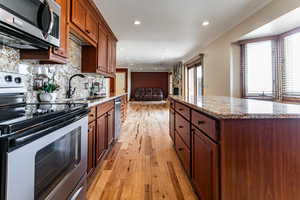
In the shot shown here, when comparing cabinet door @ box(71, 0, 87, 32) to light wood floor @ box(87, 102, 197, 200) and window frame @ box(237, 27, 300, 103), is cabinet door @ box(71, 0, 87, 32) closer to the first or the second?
light wood floor @ box(87, 102, 197, 200)

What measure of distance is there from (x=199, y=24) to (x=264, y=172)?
11.0ft

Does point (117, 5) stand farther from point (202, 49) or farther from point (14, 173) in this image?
point (202, 49)

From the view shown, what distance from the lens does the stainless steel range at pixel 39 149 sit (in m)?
0.69

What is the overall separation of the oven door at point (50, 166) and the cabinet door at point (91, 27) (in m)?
1.60

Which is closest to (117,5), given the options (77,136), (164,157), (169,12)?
(169,12)

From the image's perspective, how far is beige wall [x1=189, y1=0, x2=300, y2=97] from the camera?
273 cm

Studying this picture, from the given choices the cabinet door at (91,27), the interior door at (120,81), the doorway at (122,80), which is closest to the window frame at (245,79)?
the cabinet door at (91,27)

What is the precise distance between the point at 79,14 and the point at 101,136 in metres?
1.56

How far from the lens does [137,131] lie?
14.8ft

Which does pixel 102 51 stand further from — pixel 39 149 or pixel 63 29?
pixel 39 149

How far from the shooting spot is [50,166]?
1018 millimetres

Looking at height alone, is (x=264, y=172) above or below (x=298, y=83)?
below

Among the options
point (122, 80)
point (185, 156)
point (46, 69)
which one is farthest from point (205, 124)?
point (122, 80)

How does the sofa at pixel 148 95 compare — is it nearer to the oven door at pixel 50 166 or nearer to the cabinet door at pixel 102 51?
the cabinet door at pixel 102 51
